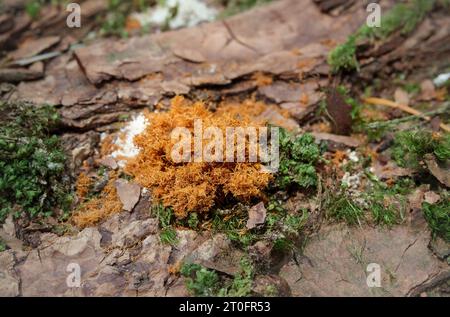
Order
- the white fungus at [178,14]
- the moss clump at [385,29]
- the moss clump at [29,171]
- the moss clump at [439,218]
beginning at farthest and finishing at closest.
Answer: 1. the white fungus at [178,14]
2. the moss clump at [385,29]
3. the moss clump at [29,171]
4. the moss clump at [439,218]

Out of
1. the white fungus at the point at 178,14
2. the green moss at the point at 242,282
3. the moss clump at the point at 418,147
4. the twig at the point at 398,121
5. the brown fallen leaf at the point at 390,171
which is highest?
the white fungus at the point at 178,14

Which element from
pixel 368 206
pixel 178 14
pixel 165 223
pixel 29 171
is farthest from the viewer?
pixel 178 14

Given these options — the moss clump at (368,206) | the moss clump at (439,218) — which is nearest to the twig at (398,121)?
the moss clump at (368,206)

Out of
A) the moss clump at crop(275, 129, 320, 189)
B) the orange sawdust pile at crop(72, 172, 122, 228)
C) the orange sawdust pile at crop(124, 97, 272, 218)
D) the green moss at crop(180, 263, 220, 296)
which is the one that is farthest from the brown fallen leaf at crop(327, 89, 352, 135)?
the orange sawdust pile at crop(72, 172, 122, 228)

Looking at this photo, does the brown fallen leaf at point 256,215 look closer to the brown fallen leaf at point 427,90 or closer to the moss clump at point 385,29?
the moss clump at point 385,29

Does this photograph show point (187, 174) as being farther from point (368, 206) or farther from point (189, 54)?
point (189, 54)

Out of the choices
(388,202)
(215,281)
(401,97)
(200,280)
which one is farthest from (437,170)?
(200,280)

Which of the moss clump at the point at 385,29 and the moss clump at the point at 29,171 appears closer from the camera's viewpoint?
the moss clump at the point at 29,171

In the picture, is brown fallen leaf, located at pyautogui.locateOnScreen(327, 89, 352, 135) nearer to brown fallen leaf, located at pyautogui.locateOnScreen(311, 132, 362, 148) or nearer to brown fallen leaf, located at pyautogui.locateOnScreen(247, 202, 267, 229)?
brown fallen leaf, located at pyautogui.locateOnScreen(311, 132, 362, 148)
